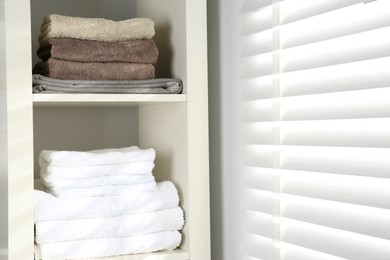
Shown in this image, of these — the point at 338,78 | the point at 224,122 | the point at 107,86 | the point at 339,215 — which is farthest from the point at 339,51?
the point at 107,86

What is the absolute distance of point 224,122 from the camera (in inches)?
66.2

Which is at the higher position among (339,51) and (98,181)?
(339,51)

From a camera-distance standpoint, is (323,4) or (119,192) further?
(119,192)

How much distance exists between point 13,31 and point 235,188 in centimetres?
62

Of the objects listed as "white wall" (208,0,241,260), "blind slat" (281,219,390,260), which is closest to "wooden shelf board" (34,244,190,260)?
"white wall" (208,0,241,260)

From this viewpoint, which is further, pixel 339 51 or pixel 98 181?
pixel 98 181

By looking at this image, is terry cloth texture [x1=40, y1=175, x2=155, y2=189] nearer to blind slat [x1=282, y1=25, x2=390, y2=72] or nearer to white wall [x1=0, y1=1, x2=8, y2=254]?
white wall [x1=0, y1=1, x2=8, y2=254]

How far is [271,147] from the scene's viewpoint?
1.48m

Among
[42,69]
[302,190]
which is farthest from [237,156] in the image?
[42,69]

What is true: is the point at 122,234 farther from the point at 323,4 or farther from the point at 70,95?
the point at 323,4

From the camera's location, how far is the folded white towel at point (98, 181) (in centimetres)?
155

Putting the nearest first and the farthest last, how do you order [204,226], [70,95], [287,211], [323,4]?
[323,4], [287,211], [70,95], [204,226]

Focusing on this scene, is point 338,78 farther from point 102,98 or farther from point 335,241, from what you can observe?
point 102,98

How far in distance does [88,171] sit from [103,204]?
0.08 meters
